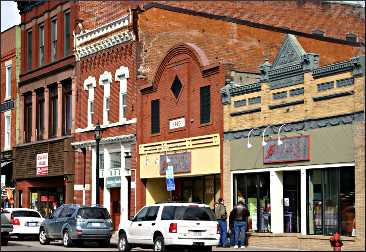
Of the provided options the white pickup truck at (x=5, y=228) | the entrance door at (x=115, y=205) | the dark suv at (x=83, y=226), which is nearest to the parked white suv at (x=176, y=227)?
the dark suv at (x=83, y=226)

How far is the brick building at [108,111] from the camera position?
137 feet

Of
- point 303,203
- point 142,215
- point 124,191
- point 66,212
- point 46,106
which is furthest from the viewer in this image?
point 46,106

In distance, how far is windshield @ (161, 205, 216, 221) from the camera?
2628 cm

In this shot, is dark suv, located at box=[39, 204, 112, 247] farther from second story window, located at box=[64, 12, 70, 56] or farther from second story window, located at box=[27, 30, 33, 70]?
second story window, located at box=[27, 30, 33, 70]

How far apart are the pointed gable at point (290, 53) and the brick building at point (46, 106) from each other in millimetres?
17617

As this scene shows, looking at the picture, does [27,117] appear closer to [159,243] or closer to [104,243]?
[104,243]

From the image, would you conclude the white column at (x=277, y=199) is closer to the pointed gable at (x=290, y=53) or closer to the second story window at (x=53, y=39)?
the pointed gable at (x=290, y=53)

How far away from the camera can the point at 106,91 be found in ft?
144

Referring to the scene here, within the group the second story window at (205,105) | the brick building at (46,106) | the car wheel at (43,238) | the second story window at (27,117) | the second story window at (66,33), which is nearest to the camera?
the car wheel at (43,238)

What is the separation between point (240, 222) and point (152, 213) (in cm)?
490

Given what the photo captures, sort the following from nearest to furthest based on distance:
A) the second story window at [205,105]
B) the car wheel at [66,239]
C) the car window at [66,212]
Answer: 1. the car wheel at [66,239]
2. the car window at [66,212]
3. the second story window at [205,105]

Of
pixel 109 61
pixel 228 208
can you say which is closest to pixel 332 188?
pixel 228 208

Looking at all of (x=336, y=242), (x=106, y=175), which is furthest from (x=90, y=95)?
(x=336, y=242)

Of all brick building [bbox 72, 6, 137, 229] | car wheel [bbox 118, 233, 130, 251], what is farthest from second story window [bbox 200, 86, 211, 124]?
car wheel [bbox 118, 233, 130, 251]
